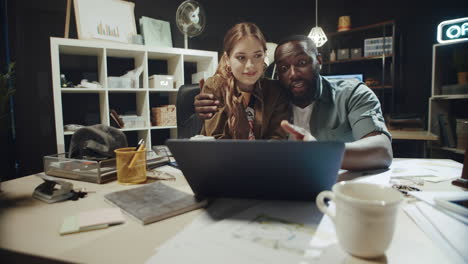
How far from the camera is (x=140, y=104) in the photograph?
125 inches

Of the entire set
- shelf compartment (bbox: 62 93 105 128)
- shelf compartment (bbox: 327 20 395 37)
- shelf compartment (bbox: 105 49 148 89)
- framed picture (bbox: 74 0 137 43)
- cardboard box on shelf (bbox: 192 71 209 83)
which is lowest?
shelf compartment (bbox: 62 93 105 128)

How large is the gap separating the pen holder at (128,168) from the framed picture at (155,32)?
249 centimetres

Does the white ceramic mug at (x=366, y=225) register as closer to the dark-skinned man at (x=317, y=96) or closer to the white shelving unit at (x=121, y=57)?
the dark-skinned man at (x=317, y=96)

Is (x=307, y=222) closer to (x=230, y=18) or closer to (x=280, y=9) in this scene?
(x=230, y=18)

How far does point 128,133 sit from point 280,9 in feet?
9.60

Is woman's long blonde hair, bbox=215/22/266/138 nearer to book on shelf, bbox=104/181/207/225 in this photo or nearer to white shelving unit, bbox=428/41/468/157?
book on shelf, bbox=104/181/207/225

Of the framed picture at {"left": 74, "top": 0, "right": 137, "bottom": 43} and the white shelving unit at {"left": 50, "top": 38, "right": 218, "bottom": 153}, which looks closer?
the white shelving unit at {"left": 50, "top": 38, "right": 218, "bottom": 153}

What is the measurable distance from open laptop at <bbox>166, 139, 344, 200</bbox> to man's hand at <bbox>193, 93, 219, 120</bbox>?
0.77m

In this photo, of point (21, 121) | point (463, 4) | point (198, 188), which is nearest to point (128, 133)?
point (21, 121)

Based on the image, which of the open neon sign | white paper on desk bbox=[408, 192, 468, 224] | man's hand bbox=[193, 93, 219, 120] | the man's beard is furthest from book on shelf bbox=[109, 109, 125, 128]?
the open neon sign

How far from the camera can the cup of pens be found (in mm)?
929

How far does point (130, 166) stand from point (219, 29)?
335cm

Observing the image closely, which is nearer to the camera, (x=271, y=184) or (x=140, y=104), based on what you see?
(x=271, y=184)

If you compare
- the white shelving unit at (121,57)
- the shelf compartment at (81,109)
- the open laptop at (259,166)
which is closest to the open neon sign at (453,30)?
the white shelving unit at (121,57)
